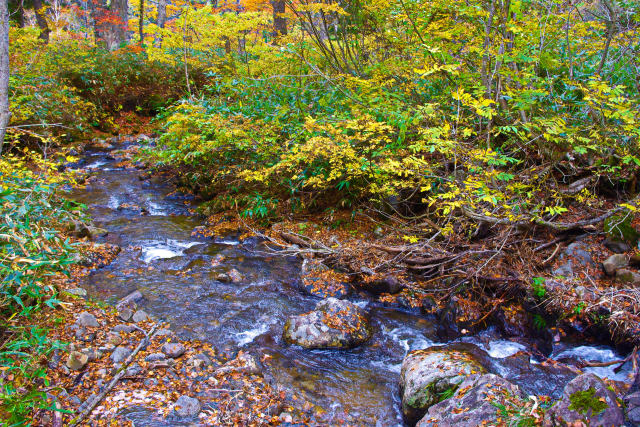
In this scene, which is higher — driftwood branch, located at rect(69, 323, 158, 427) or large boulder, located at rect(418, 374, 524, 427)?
driftwood branch, located at rect(69, 323, 158, 427)

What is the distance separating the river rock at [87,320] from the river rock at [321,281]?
9.88 ft

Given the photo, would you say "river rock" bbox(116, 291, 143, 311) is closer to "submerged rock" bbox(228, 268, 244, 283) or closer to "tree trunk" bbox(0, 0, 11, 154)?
"submerged rock" bbox(228, 268, 244, 283)

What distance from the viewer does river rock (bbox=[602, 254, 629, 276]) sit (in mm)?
4949

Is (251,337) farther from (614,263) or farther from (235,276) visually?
(614,263)

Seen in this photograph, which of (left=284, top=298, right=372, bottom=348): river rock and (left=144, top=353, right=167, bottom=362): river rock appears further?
(left=284, top=298, right=372, bottom=348): river rock

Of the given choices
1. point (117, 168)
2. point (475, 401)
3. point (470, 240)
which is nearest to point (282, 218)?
point (470, 240)

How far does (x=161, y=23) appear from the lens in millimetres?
16906

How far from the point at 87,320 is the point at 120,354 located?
76 cm

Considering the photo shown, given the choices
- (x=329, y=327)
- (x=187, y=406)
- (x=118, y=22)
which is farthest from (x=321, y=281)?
(x=118, y=22)

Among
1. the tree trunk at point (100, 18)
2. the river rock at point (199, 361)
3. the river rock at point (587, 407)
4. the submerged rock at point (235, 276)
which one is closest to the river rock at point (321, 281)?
the submerged rock at point (235, 276)

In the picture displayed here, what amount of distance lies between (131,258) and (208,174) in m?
2.99

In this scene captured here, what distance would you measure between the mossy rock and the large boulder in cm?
315

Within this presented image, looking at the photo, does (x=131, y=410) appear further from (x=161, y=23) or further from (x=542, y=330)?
(x=161, y=23)

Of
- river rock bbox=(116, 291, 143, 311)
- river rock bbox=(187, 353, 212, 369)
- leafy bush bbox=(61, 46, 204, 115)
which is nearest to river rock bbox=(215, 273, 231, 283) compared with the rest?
river rock bbox=(116, 291, 143, 311)
